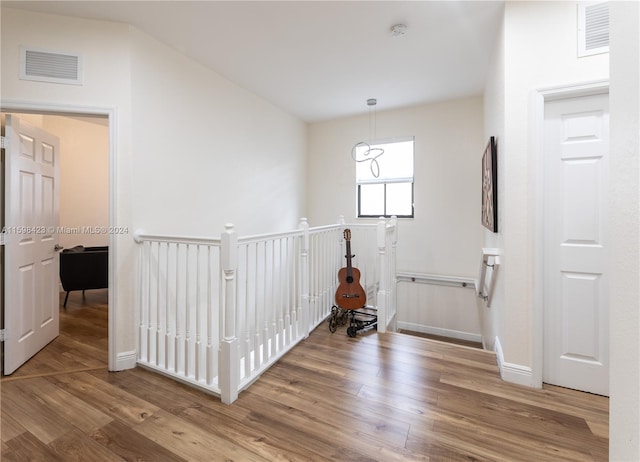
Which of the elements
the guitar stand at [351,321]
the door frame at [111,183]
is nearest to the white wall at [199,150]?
the door frame at [111,183]

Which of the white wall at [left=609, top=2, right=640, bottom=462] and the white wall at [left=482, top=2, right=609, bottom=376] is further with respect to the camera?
the white wall at [left=482, top=2, right=609, bottom=376]

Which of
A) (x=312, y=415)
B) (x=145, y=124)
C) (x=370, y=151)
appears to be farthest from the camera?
(x=370, y=151)

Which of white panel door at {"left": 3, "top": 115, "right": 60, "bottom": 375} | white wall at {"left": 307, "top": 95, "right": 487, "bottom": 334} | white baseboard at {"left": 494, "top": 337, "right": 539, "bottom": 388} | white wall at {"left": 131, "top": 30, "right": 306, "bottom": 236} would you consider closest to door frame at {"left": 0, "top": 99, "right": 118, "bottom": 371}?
white wall at {"left": 131, "top": 30, "right": 306, "bottom": 236}

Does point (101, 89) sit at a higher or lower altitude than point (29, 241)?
higher

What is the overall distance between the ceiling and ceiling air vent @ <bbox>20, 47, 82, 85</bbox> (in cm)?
31

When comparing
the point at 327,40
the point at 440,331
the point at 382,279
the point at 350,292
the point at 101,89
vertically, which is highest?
the point at 327,40

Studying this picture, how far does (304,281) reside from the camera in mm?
2891

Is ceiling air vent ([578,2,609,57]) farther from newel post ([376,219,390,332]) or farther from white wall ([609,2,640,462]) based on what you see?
newel post ([376,219,390,332])

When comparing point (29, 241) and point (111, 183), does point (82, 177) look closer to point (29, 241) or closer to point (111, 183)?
point (29, 241)

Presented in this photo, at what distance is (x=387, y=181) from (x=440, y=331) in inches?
87.4

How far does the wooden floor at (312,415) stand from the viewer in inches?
60.8

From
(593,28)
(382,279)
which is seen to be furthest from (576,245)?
(382,279)

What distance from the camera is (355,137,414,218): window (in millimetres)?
4270

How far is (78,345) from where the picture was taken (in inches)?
112
